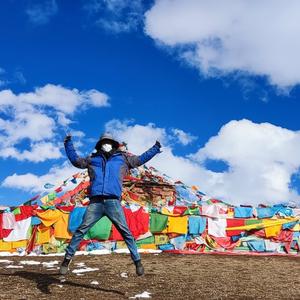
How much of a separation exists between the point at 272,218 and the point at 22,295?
14774 millimetres

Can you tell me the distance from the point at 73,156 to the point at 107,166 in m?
0.66

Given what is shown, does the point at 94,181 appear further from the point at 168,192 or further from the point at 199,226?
the point at 168,192

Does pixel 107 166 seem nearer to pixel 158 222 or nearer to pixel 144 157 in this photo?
pixel 144 157

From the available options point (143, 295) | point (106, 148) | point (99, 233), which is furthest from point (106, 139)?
point (99, 233)

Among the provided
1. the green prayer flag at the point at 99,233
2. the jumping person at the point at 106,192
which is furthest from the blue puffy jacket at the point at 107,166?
the green prayer flag at the point at 99,233

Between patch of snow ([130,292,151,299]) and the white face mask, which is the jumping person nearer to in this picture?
the white face mask

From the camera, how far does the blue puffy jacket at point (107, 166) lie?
7773 mm

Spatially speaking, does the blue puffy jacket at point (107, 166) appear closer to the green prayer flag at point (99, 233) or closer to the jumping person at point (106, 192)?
the jumping person at point (106, 192)

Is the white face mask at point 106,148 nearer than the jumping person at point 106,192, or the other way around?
the jumping person at point 106,192

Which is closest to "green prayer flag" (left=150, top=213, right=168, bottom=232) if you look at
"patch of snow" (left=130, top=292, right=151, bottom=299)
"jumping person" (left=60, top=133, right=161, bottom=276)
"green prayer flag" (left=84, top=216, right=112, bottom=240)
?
"green prayer flag" (left=84, top=216, right=112, bottom=240)

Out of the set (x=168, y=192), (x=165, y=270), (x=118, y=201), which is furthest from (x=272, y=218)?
(x=118, y=201)

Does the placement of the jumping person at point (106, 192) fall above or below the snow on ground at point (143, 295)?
above

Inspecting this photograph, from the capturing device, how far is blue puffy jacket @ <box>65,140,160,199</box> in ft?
25.5

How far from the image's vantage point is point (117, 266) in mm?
11602
